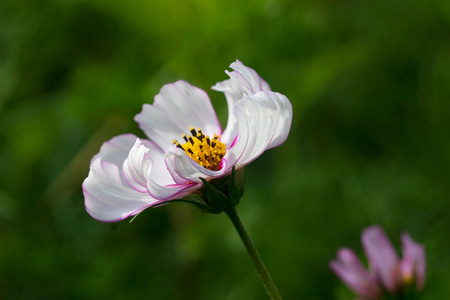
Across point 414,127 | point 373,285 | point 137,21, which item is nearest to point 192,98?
point 373,285

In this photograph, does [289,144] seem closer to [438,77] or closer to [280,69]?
[280,69]

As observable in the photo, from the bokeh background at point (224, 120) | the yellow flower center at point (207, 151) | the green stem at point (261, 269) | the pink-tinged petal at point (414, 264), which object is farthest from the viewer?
the bokeh background at point (224, 120)

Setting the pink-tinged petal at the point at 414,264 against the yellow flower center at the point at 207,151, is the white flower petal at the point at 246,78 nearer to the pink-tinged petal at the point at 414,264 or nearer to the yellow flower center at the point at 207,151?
the yellow flower center at the point at 207,151

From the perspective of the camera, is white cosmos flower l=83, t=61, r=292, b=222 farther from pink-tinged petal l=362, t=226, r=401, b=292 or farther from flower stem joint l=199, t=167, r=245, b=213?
pink-tinged petal l=362, t=226, r=401, b=292

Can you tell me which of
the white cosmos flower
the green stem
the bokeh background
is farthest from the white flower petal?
the bokeh background

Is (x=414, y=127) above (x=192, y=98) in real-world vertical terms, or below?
below

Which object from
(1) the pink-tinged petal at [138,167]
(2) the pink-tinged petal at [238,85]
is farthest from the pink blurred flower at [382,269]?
(1) the pink-tinged petal at [138,167]

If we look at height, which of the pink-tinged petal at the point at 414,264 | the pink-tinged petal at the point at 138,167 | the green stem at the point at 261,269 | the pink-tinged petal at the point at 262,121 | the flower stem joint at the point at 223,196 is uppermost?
the pink-tinged petal at the point at 138,167
